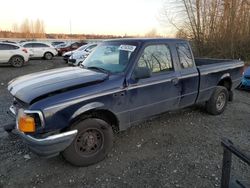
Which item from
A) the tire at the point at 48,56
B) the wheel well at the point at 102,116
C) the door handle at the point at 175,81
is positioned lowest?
the tire at the point at 48,56

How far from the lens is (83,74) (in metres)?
3.77

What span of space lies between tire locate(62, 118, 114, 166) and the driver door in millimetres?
571

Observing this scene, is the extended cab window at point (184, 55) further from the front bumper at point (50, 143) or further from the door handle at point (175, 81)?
the front bumper at point (50, 143)

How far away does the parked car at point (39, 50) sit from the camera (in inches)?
808

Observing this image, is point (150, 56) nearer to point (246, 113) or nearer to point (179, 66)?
point (179, 66)

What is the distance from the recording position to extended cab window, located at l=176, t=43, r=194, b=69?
4.60 m

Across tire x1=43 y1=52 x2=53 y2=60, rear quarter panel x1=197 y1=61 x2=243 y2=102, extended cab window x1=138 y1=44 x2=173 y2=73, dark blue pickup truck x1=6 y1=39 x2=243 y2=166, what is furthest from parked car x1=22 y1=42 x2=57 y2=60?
extended cab window x1=138 y1=44 x2=173 y2=73

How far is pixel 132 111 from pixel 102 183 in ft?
4.03

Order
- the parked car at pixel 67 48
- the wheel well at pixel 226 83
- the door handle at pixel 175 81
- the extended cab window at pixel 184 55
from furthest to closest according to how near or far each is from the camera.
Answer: the parked car at pixel 67 48, the wheel well at pixel 226 83, the extended cab window at pixel 184 55, the door handle at pixel 175 81

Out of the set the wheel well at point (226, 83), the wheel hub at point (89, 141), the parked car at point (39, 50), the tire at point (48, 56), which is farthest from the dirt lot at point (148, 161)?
the tire at point (48, 56)

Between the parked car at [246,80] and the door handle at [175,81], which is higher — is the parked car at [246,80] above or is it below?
below

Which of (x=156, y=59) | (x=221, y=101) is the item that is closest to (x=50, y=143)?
(x=156, y=59)

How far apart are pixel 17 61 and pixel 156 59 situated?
13.3 metres

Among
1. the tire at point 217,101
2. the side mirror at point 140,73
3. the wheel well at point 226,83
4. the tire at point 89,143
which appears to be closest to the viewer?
the tire at point 89,143
